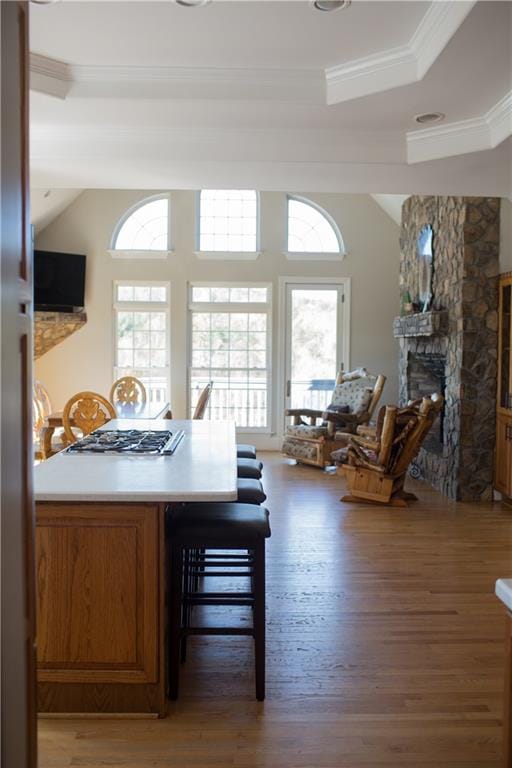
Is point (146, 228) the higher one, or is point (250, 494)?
point (146, 228)

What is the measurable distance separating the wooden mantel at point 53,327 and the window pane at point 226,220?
1846 millimetres

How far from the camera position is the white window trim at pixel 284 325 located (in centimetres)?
841

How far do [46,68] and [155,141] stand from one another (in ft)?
2.70

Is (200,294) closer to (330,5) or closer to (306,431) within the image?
(306,431)

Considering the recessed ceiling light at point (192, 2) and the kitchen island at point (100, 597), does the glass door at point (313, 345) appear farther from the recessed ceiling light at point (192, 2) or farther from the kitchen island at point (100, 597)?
the kitchen island at point (100, 597)

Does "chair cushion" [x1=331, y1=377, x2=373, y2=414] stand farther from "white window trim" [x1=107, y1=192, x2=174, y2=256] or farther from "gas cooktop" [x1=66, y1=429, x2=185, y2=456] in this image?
"gas cooktop" [x1=66, y1=429, x2=185, y2=456]

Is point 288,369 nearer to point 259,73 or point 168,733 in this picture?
point 259,73

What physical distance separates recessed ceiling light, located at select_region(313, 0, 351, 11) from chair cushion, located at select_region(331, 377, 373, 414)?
501 cm

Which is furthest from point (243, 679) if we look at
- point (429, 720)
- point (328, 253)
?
point (328, 253)

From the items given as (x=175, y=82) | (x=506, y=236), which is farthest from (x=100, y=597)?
(x=506, y=236)

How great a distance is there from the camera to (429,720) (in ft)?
8.03

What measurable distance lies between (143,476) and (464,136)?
9.11ft

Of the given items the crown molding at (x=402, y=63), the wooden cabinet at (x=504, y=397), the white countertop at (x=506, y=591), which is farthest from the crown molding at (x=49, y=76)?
the wooden cabinet at (x=504, y=397)

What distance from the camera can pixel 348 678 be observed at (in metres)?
2.76
